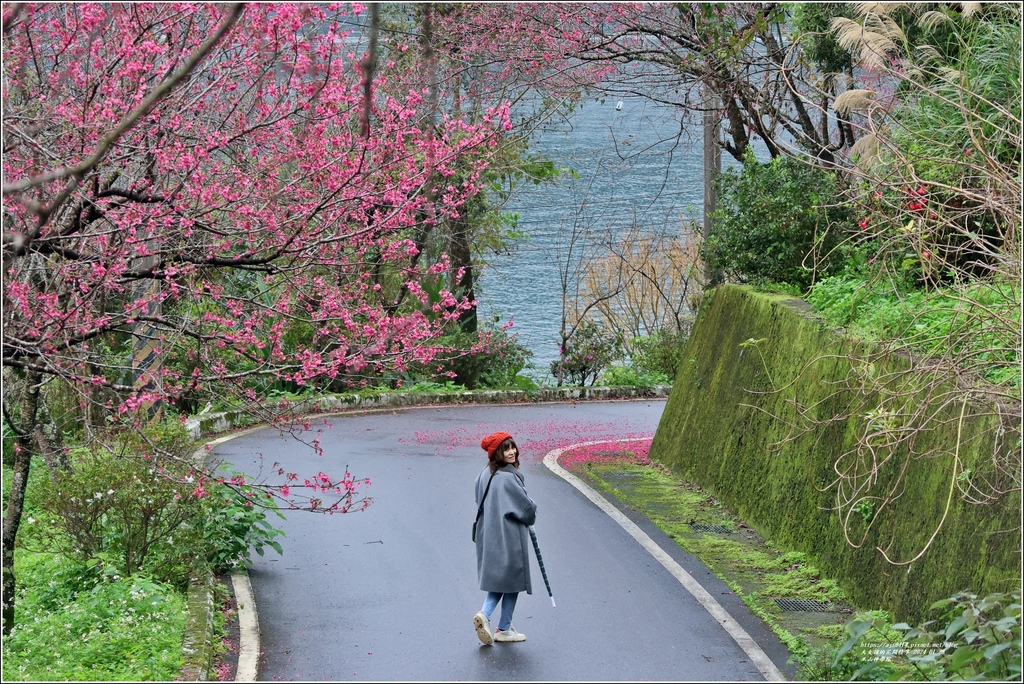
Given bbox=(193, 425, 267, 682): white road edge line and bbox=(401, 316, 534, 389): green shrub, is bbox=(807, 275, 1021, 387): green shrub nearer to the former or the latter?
bbox=(193, 425, 267, 682): white road edge line

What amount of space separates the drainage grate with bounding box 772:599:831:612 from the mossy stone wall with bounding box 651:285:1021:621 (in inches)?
10.2

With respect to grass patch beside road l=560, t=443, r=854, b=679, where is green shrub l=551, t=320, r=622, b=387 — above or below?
above

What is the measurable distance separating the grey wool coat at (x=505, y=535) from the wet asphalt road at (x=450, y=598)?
0.50 m

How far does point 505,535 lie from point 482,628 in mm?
734

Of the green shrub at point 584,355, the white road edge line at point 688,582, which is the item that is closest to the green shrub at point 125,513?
the white road edge line at point 688,582

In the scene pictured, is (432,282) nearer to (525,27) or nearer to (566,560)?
(525,27)

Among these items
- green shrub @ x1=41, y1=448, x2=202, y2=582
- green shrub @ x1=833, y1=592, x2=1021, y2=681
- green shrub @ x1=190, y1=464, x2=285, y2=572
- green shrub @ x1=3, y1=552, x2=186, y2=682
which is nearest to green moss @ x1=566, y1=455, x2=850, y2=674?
green shrub @ x1=833, y1=592, x2=1021, y2=681

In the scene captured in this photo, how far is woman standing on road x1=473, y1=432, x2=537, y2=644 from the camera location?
8.38m

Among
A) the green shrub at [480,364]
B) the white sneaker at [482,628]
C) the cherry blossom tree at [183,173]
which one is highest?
the cherry blossom tree at [183,173]

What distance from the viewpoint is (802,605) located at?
9.03 metres

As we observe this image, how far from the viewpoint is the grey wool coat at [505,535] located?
8375mm

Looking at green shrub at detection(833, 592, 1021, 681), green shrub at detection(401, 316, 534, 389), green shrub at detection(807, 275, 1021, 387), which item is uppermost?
green shrub at detection(807, 275, 1021, 387)

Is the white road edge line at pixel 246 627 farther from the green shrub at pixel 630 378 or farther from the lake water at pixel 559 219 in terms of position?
the green shrub at pixel 630 378

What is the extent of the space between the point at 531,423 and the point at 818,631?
42.1 feet
